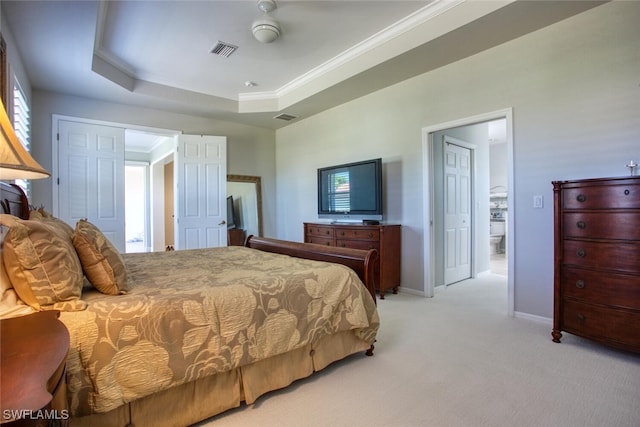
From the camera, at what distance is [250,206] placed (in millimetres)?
5988

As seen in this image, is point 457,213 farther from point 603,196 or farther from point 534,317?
point 603,196

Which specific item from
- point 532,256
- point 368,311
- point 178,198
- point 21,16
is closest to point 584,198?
point 532,256

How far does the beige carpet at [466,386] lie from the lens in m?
1.58

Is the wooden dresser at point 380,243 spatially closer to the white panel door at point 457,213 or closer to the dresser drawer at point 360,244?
the dresser drawer at point 360,244

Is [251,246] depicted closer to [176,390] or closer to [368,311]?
[368,311]

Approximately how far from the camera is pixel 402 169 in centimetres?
401

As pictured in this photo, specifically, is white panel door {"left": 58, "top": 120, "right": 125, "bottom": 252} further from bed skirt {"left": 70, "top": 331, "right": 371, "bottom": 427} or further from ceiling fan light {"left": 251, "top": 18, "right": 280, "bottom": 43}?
bed skirt {"left": 70, "top": 331, "right": 371, "bottom": 427}

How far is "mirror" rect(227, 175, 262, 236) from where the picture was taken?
5.92 m

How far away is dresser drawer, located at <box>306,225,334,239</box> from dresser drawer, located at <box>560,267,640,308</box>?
8.56 feet

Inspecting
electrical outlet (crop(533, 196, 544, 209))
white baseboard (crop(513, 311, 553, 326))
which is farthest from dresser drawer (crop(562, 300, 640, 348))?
electrical outlet (crop(533, 196, 544, 209))

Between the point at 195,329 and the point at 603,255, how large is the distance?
268cm

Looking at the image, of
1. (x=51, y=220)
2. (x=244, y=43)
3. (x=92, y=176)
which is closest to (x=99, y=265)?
(x=51, y=220)

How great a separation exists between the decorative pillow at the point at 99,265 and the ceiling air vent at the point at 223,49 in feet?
8.75

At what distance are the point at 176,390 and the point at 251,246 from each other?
2037mm
